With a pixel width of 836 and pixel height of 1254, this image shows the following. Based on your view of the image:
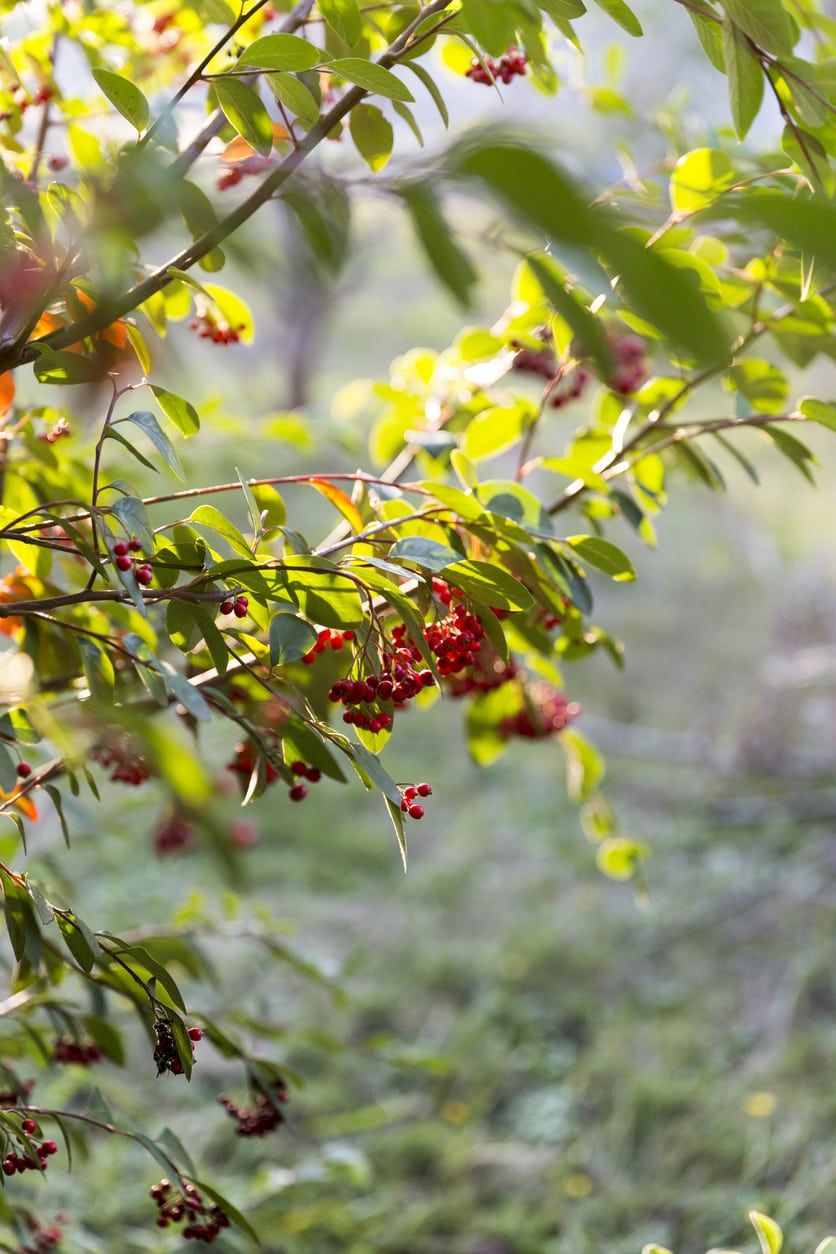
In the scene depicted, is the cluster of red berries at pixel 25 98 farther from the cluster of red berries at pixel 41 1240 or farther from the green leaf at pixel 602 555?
the cluster of red berries at pixel 41 1240

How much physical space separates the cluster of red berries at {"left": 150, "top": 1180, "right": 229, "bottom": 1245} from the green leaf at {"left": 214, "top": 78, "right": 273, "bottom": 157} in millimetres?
544

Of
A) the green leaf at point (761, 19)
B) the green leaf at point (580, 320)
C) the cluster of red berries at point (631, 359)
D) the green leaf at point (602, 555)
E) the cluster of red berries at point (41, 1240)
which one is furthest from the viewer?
the cluster of red berries at point (631, 359)

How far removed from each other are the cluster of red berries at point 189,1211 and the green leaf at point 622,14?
0.62 m

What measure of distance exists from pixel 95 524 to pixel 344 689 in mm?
135

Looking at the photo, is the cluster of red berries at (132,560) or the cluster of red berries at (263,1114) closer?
the cluster of red berries at (132,560)

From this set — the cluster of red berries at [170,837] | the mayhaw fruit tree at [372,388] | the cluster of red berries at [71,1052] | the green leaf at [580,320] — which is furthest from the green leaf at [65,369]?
the cluster of red berries at [170,837]

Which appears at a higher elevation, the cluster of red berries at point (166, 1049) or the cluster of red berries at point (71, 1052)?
the cluster of red berries at point (166, 1049)

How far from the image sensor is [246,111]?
0.56 meters

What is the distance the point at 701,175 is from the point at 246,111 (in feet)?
0.86

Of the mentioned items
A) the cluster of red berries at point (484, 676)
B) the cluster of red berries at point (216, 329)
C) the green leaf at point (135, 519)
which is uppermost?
the cluster of red berries at point (216, 329)

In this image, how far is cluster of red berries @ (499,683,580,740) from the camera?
90 centimetres

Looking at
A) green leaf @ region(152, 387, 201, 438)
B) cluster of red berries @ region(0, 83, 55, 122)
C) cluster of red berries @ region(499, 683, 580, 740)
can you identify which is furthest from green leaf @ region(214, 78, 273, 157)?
cluster of red berries @ region(499, 683, 580, 740)

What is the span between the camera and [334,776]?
0.55m

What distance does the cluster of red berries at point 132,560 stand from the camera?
50 centimetres
